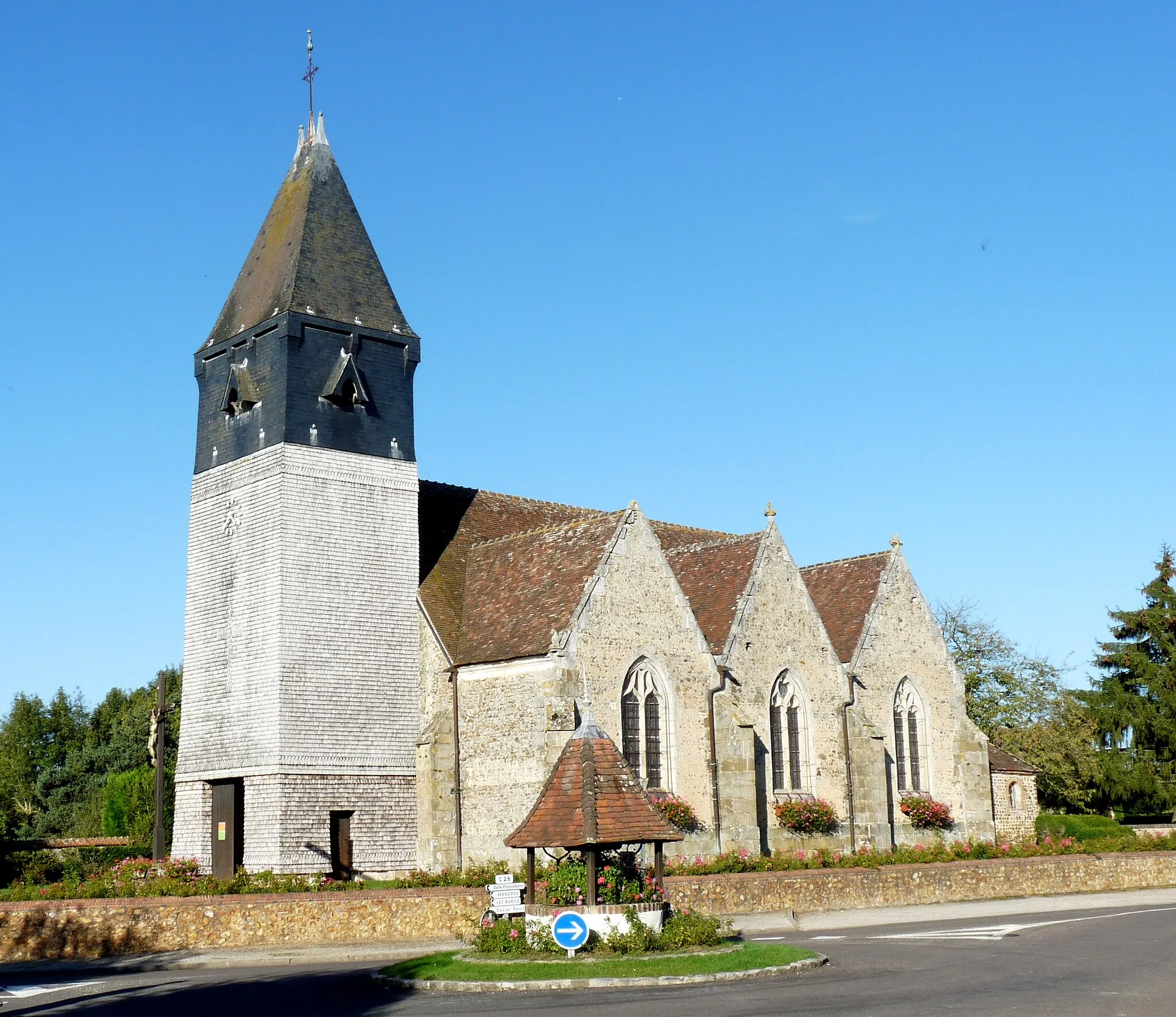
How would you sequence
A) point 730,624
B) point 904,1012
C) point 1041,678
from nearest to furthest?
point 904,1012, point 730,624, point 1041,678

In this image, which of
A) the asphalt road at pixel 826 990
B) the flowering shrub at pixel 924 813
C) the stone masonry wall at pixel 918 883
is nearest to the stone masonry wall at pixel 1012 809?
the flowering shrub at pixel 924 813

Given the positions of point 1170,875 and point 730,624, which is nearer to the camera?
point 730,624

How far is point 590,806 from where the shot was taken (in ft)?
67.8

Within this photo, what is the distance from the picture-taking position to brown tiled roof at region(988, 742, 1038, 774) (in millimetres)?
46469

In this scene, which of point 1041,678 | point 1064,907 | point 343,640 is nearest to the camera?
point 1064,907

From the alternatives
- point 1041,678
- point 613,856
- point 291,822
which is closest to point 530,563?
point 291,822

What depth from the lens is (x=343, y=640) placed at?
32.3 metres

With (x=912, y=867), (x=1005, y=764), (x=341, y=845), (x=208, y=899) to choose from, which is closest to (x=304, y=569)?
(x=341, y=845)

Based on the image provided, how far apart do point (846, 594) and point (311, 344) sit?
57.5 feet

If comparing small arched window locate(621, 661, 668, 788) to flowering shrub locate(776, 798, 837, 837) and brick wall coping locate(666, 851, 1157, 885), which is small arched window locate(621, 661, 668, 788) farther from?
brick wall coping locate(666, 851, 1157, 885)

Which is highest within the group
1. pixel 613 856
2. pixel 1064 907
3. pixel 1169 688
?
pixel 1169 688

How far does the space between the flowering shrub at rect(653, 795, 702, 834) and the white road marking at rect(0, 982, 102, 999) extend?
13793 mm

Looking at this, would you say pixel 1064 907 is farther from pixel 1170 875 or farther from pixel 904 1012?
pixel 904 1012

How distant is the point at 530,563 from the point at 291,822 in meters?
8.63
